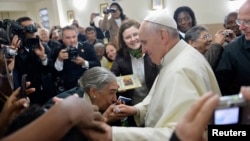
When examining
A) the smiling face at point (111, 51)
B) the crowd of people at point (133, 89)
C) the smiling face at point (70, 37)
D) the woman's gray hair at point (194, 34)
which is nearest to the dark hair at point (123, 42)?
the crowd of people at point (133, 89)

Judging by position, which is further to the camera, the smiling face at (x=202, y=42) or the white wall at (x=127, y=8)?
the white wall at (x=127, y=8)

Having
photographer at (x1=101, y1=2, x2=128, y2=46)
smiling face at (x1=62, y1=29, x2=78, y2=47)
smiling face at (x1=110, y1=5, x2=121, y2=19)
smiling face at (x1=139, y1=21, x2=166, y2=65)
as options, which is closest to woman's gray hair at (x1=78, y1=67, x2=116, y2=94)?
smiling face at (x1=139, y1=21, x2=166, y2=65)

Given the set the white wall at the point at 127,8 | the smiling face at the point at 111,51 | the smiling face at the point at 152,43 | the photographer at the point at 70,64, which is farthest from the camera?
the white wall at the point at 127,8

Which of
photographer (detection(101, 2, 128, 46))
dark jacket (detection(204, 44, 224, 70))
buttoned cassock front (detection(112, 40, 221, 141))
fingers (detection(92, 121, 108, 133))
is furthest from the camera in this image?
photographer (detection(101, 2, 128, 46))

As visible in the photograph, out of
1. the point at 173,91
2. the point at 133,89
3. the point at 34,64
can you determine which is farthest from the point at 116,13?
the point at 173,91

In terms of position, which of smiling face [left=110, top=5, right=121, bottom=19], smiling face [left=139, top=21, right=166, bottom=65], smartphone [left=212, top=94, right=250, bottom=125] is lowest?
smartphone [left=212, top=94, right=250, bottom=125]

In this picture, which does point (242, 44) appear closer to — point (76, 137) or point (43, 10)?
point (76, 137)

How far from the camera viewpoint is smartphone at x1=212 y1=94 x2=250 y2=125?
58cm

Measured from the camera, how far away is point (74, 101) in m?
0.69

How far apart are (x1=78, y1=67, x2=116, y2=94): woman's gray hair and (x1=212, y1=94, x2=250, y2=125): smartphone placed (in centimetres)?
101

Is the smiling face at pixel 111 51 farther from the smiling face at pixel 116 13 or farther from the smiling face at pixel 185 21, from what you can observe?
the smiling face at pixel 185 21

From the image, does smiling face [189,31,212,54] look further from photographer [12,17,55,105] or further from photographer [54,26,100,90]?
photographer [12,17,55,105]

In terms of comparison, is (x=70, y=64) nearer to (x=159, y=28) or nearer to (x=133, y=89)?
(x=133, y=89)

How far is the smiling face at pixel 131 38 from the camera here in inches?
87.4
